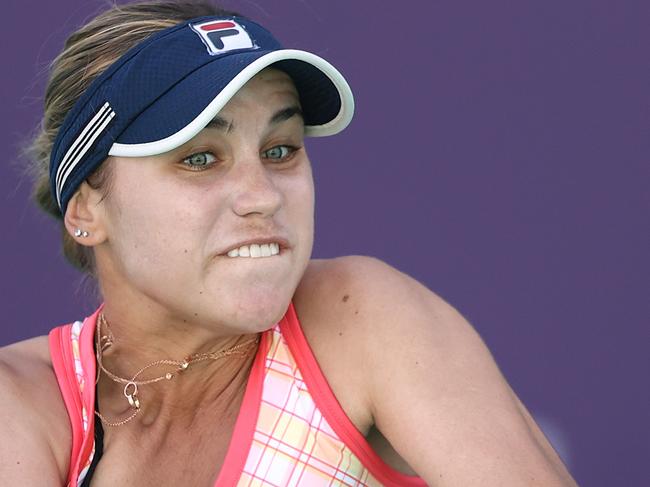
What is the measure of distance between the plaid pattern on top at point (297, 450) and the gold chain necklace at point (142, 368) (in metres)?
0.13

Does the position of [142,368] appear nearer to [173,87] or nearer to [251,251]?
[251,251]

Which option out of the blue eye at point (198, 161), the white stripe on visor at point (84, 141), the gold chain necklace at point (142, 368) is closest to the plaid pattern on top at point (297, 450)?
the gold chain necklace at point (142, 368)

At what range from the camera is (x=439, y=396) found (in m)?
1.73

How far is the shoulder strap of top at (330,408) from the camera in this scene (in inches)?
72.3

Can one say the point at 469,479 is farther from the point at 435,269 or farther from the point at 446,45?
the point at 446,45

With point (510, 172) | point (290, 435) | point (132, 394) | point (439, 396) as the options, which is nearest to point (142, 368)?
point (132, 394)

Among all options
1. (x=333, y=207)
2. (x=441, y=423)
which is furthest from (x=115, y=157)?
(x=333, y=207)

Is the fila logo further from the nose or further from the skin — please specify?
the nose

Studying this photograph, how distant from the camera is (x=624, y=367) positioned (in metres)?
2.73

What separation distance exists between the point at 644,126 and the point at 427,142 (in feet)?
1.64

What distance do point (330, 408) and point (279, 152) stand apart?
40cm

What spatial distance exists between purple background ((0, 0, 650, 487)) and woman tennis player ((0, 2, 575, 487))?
86cm

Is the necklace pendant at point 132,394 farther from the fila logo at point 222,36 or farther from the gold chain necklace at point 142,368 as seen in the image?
the fila logo at point 222,36

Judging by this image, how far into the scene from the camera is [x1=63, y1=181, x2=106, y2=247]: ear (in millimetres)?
1889
